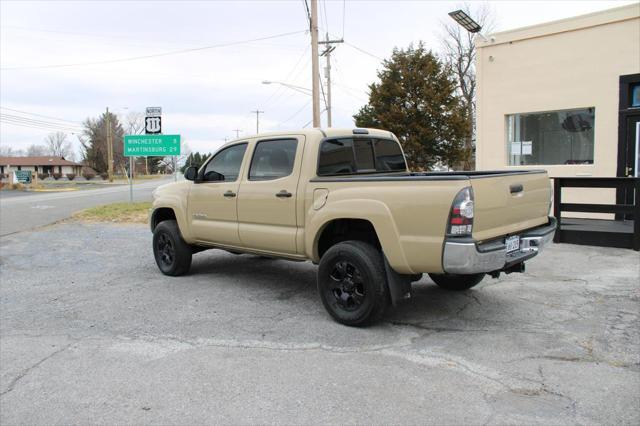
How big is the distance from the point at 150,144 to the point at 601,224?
14.5 metres

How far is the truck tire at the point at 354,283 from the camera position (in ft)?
15.6

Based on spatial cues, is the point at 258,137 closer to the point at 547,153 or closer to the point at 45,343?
the point at 45,343

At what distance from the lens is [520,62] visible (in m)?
12.7

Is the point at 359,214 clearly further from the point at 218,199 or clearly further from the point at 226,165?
the point at 226,165

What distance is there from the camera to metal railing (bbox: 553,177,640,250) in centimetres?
841

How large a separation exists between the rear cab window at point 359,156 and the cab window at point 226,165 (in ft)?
4.34

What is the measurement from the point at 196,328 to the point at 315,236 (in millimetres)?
1492

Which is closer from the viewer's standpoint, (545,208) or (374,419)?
(374,419)

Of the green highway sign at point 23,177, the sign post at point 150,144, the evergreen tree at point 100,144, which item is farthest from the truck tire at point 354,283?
the evergreen tree at point 100,144

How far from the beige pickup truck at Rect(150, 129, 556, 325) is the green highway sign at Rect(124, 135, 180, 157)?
460 inches

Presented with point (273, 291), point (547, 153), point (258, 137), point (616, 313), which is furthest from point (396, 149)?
point (547, 153)

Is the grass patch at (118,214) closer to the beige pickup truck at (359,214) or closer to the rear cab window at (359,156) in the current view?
the beige pickup truck at (359,214)

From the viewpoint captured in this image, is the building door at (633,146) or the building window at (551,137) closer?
the building door at (633,146)

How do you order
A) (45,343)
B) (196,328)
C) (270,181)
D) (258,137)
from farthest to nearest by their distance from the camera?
(258,137) < (270,181) < (196,328) < (45,343)
